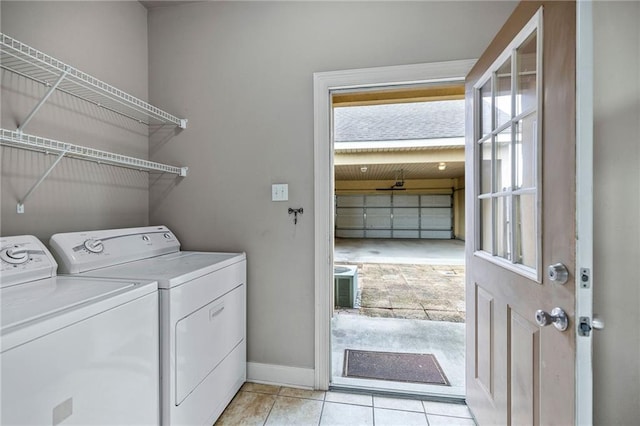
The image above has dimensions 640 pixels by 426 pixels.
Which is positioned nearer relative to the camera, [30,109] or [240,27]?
[30,109]

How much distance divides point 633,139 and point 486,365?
1157 mm

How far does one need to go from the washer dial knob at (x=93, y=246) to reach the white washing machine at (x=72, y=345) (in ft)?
0.49

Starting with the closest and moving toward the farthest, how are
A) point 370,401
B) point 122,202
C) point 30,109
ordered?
1. point 30,109
2. point 370,401
3. point 122,202

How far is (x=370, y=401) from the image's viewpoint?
179 cm

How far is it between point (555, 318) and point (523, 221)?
0.45 metres

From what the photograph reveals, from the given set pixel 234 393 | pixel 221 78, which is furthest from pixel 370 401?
pixel 221 78

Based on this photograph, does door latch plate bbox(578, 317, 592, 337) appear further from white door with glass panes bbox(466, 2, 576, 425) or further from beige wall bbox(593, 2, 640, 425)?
beige wall bbox(593, 2, 640, 425)

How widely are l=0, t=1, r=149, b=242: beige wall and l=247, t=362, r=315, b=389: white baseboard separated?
1.35 m

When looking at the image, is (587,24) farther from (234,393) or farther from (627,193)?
→ (234,393)

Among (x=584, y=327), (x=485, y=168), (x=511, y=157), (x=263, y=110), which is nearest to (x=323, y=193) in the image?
(x=263, y=110)

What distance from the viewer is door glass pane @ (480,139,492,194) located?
1.48 metres

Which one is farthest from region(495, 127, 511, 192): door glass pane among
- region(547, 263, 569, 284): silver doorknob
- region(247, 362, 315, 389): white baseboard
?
region(247, 362, 315, 389): white baseboard

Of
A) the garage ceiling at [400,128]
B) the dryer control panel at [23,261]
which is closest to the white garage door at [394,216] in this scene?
the garage ceiling at [400,128]

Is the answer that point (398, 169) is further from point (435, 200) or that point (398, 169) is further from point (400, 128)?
point (435, 200)
